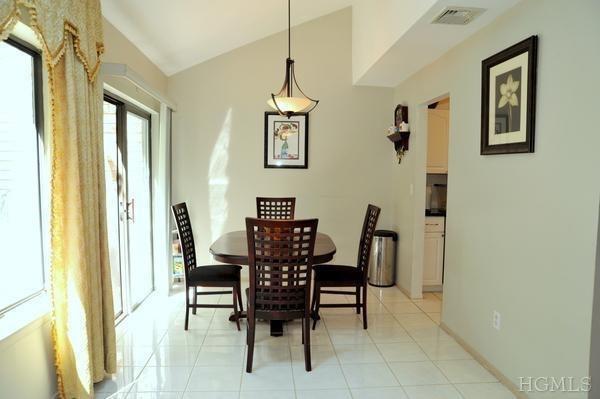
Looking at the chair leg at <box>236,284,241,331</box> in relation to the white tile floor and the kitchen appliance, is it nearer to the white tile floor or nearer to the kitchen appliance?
the white tile floor

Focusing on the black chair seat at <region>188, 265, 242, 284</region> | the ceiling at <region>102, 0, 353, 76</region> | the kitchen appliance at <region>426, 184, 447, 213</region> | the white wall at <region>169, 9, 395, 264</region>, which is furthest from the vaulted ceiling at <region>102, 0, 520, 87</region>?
the black chair seat at <region>188, 265, 242, 284</region>

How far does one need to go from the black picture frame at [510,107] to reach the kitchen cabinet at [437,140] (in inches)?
64.8

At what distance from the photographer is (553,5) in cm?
203

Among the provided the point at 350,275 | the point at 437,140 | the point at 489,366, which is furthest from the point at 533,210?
the point at 437,140

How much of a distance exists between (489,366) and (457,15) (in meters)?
2.38

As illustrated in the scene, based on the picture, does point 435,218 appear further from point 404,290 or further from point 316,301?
point 316,301

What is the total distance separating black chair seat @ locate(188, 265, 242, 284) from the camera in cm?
316

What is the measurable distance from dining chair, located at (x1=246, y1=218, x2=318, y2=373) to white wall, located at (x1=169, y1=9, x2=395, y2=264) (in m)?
2.11

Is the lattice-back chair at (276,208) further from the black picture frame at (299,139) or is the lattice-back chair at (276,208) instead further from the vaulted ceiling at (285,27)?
the vaulted ceiling at (285,27)

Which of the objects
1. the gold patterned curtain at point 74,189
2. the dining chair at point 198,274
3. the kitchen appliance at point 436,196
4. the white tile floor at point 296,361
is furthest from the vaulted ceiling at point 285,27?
the white tile floor at point 296,361

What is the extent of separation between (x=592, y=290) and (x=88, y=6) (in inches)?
121

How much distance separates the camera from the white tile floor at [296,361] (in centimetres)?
233

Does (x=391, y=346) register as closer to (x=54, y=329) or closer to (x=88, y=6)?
(x=54, y=329)

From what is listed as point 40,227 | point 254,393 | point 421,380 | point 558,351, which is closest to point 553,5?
point 558,351
